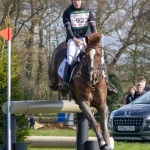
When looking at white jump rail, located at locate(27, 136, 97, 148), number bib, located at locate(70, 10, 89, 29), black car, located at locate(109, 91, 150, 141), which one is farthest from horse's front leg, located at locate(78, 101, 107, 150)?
black car, located at locate(109, 91, 150, 141)

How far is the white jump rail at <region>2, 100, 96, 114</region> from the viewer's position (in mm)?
7985

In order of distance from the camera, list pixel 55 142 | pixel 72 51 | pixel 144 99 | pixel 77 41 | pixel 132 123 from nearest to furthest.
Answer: pixel 77 41 → pixel 72 51 → pixel 55 142 → pixel 132 123 → pixel 144 99

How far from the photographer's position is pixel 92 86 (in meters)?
8.38

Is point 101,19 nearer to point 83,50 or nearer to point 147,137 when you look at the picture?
point 147,137

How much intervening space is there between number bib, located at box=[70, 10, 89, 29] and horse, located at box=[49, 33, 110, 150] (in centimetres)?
73

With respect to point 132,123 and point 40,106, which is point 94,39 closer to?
point 40,106

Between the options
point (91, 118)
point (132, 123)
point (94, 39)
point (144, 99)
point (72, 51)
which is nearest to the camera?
point (91, 118)

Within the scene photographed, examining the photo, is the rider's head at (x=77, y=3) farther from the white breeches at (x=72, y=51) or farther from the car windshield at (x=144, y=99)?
the car windshield at (x=144, y=99)

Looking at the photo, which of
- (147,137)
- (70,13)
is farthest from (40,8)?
(70,13)

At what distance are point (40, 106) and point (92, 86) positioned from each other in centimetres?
90

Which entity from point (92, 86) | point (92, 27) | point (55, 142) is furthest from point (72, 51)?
point (55, 142)

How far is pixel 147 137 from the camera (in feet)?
44.0

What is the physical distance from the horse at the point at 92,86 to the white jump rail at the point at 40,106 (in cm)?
25

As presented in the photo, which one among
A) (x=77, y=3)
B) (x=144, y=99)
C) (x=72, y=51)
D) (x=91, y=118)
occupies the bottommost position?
(x=144, y=99)
